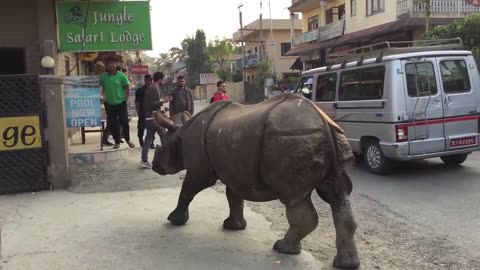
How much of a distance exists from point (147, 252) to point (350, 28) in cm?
2625

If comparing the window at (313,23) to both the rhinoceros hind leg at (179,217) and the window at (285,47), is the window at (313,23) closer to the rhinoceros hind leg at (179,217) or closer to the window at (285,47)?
the window at (285,47)

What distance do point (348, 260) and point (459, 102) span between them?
5.49 meters

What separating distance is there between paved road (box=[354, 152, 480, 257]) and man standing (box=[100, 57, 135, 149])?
14.3ft

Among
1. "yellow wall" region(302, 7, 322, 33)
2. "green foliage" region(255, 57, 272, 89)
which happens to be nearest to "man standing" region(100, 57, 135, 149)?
"yellow wall" region(302, 7, 322, 33)

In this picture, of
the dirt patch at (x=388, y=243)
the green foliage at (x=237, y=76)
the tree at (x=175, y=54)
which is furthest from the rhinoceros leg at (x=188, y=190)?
the tree at (x=175, y=54)

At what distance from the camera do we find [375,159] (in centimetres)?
913

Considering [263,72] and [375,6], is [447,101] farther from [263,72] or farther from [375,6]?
[263,72]

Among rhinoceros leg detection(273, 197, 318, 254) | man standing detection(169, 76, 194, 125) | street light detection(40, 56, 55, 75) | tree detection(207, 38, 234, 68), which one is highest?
tree detection(207, 38, 234, 68)

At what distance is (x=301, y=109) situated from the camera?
4375mm

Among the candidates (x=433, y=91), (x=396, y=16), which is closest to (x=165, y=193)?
(x=433, y=91)

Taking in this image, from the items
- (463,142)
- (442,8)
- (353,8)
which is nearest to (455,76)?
(463,142)

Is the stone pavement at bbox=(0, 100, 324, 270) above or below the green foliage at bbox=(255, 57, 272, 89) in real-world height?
below

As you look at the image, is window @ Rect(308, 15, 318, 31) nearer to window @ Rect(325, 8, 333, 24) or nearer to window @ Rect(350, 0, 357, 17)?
window @ Rect(325, 8, 333, 24)

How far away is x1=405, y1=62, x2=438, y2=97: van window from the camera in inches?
333
